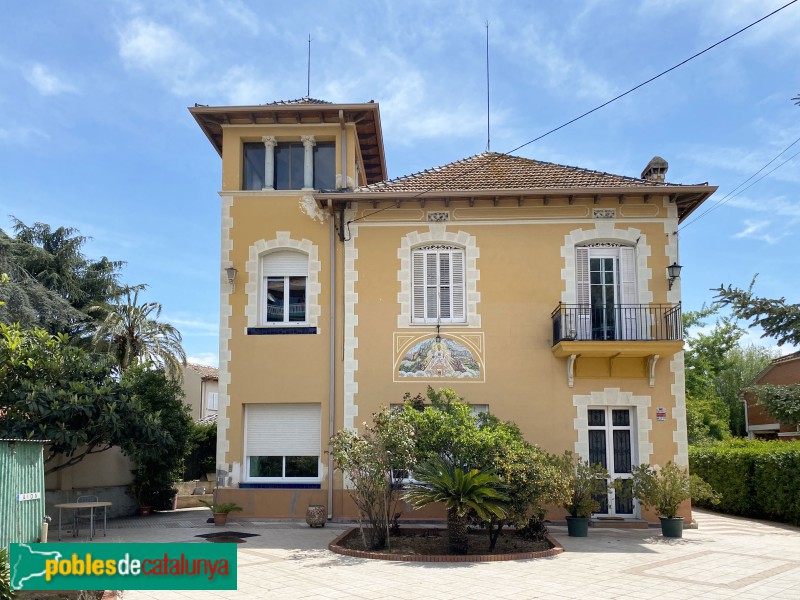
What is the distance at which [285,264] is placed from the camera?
1698 cm

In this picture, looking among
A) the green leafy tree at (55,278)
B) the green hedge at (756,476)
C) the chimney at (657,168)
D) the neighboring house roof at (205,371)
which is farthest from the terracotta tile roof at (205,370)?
the chimney at (657,168)

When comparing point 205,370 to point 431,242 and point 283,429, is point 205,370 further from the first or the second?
point 431,242

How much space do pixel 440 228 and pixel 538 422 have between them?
4737 millimetres

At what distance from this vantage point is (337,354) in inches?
642

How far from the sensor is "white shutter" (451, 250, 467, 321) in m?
16.4

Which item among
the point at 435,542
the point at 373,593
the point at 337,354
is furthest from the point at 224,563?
the point at 337,354

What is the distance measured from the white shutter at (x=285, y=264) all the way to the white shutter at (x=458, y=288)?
3.37m

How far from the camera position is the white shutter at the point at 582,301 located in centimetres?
1595

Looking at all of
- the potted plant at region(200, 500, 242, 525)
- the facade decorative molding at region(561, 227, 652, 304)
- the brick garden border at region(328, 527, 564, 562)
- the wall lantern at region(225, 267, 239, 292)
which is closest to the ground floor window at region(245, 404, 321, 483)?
the potted plant at region(200, 500, 242, 525)

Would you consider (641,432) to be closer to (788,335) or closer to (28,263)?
(788,335)

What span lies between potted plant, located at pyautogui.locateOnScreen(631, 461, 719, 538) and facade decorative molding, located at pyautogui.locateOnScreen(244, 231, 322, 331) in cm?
750

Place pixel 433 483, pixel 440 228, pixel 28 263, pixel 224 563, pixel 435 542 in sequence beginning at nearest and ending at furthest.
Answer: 1. pixel 224 563
2. pixel 433 483
3. pixel 435 542
4. pixel 440 228
5. pixel 28 263

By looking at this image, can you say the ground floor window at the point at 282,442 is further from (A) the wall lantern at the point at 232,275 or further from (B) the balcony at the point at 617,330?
(B) the balcony at the point at 617,330

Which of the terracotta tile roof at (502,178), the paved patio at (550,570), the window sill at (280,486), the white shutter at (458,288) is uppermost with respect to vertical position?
the terracotta tile roof at (502,178)
